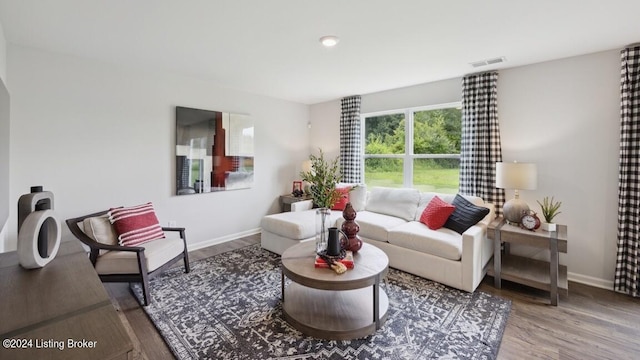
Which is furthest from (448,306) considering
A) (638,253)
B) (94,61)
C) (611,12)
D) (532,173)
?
(94,61)

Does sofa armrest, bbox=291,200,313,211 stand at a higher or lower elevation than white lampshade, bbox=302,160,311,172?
lower

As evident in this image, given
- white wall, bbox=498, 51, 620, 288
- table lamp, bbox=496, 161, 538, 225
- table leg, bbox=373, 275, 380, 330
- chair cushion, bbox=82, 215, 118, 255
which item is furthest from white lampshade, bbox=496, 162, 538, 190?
chair cushion, bbox=82, 215, 118, 255

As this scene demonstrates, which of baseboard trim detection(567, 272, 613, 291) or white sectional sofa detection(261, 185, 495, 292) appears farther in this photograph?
baseboard trim detection(567, 272, 613, 291)

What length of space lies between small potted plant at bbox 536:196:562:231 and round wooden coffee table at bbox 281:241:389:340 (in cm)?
177

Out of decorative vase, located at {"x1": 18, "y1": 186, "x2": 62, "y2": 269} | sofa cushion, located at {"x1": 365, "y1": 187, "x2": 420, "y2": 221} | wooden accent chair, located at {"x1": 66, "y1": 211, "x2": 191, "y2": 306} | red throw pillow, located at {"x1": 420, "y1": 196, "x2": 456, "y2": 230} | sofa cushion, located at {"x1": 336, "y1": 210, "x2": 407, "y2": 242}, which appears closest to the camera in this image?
decorative vase, located at {"x1": 18, "y1": 186, "x2": 62, "y2": 269}

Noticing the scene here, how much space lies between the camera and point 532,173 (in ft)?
9.43

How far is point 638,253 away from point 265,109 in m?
4.93

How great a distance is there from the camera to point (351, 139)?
487 centimetres

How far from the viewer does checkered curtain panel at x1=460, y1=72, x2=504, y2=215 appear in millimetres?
3447

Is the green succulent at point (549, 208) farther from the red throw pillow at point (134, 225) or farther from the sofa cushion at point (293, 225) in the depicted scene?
the red throw pillow at point (134, 225)

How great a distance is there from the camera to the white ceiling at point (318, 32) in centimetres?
203

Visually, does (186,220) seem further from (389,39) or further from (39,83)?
(389,39)

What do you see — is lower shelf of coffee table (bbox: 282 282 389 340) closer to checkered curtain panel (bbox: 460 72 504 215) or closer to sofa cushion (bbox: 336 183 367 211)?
sofa cushion (bbox: 336 183 367 211)

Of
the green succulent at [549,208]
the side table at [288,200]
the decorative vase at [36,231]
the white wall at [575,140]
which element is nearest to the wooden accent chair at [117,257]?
the decorative vase at [36,231]
